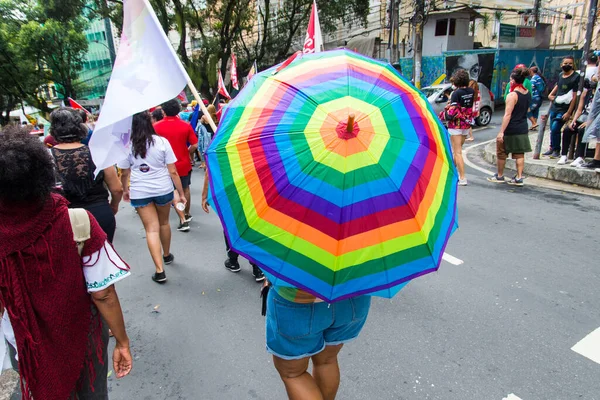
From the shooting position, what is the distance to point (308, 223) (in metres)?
1.28

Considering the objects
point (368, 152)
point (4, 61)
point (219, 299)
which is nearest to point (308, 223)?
point (368, 152)

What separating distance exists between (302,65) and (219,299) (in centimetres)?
260

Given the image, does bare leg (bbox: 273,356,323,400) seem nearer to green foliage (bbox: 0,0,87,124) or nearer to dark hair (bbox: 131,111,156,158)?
dark hair (bbox: 131,111,156,158)

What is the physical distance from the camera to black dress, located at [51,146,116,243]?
8.76ft

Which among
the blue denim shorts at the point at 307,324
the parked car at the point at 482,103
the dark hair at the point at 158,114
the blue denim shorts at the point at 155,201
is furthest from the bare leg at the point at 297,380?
the parked car at the point at 482,103

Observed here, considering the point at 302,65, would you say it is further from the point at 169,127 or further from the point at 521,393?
the point at 169,127

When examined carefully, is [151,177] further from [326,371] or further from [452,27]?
[452,27]

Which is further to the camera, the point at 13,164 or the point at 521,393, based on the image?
the point at 521,393

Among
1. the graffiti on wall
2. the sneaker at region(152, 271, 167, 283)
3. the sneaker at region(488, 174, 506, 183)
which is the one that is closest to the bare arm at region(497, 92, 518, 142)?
the sneaker at region(488, 174, 506, 183)

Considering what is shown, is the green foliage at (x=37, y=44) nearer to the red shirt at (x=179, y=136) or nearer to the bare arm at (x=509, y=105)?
the red shirt at (x=179, y=136)

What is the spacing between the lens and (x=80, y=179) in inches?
107

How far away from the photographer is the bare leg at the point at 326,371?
6.05 ft

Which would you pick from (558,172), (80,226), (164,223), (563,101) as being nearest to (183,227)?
(164,223)

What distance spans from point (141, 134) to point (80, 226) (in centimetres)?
225
